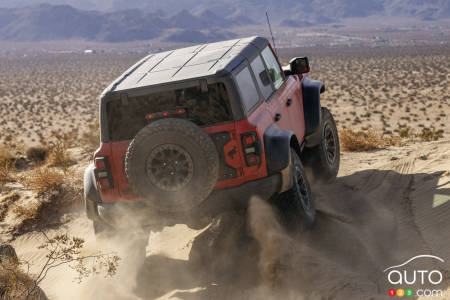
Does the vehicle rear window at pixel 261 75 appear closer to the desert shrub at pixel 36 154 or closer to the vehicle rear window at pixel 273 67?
the vehicle rear window at pixel 273 67

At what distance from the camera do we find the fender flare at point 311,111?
7.09 metres

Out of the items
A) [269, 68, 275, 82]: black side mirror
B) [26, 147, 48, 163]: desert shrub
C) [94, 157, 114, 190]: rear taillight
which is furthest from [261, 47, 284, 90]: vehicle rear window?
[26, 147, 48, 163]: desert shrub

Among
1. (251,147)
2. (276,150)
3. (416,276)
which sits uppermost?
(251,147)

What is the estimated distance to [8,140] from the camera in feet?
59.2

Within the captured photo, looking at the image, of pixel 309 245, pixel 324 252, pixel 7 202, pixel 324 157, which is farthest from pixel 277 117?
pixel 7 202

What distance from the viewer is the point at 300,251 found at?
5281mm

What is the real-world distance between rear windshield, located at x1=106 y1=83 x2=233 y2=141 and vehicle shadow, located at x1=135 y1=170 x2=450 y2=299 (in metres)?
1.22

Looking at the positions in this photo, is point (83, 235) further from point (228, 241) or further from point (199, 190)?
point (199, 190)

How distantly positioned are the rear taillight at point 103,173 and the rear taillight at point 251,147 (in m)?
1.40

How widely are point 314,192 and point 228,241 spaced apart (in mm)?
1798

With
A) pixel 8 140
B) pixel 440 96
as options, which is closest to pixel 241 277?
pixel 8 140

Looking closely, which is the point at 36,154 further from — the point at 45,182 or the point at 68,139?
the point at 45,182

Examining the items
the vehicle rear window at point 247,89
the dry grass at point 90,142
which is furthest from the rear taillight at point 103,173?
the dry grass at point 90,142

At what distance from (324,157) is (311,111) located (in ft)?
2.33
